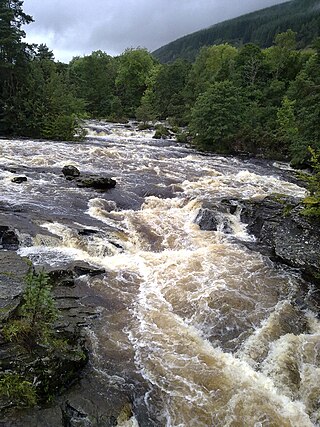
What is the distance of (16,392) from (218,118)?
27.5 m

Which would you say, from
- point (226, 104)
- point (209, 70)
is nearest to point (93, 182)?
point (226, 104)

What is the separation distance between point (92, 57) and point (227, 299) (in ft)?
215

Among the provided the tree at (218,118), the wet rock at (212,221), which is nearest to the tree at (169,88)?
the tree at (218,118)

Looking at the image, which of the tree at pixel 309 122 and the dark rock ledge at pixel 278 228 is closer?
the dark rock ledge at pixel 278 228

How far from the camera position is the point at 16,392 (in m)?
5.05

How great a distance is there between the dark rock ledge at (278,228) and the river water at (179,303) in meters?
0.40

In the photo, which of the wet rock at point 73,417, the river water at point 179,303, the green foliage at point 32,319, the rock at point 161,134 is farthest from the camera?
the rock at point 161,134

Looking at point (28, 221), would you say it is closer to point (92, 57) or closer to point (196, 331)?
point (196, 331)

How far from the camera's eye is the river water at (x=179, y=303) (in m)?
6.00

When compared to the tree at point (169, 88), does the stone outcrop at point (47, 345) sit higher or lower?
lower

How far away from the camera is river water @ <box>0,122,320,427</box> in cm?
600

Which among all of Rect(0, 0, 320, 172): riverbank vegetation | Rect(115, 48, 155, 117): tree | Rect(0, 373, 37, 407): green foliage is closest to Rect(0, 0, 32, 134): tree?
Rect(0, 0, 320, 172): riverbank vegetation

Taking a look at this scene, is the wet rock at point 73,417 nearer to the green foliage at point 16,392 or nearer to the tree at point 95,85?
the green foliage at point 16,392

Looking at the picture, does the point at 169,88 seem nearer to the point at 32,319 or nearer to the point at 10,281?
the point at 10,281
